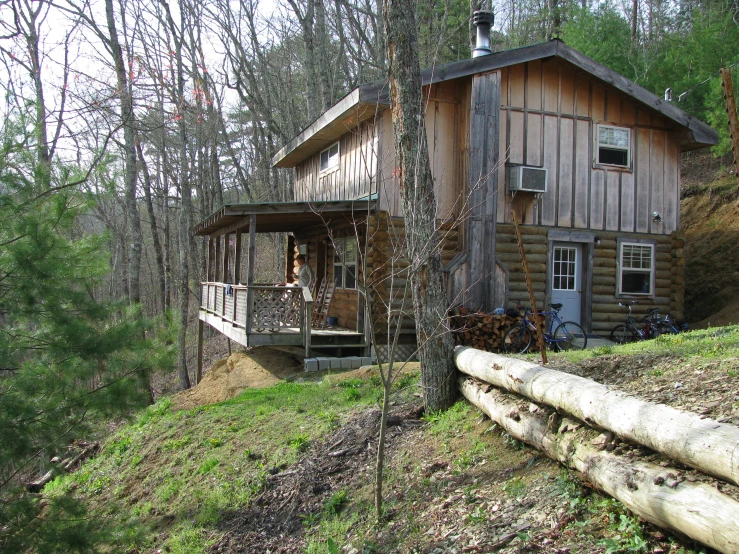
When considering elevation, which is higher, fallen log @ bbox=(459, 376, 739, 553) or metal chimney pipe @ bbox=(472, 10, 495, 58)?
metal chimney pipe @ bbox=(472, 10, 495, 58)

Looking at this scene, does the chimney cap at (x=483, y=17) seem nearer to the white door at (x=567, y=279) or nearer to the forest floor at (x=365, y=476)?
the white door at (x=567, y=279)

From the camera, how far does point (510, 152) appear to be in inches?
505

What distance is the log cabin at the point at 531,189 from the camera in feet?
40.3

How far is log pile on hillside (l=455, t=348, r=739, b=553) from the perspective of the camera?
10.6 ft

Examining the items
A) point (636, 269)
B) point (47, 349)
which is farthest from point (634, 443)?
point (636, 269)

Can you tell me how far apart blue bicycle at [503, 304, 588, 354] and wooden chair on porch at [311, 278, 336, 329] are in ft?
17.7

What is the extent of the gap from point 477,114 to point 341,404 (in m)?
6.97

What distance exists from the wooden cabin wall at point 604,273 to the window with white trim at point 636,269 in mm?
145

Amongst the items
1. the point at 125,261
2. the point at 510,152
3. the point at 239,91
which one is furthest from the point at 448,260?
the point at 125,261

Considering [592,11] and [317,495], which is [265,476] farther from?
[592,11]

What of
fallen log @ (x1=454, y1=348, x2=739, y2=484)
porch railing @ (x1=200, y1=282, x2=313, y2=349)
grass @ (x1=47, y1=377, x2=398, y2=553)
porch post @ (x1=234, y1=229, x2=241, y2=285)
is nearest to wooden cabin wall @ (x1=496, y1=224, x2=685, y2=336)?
porch railing @ (x1=200, y1=282, x2=313, y2=349)

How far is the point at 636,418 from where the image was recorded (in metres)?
3.98

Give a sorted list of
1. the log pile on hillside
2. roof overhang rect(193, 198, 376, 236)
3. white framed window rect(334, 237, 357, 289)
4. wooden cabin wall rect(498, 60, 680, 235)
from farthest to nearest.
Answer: white framed window rect(334, 237, 357, 289)
wooden cabin wall rect(498, 60, 680, 235)
roof overhang rect(193, 198, 376, 236)
the log pile on hillside

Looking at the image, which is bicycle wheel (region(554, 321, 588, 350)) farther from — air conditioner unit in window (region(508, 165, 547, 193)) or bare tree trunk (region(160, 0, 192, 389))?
bare tree trunk (region(160, 0, 192, 389))
